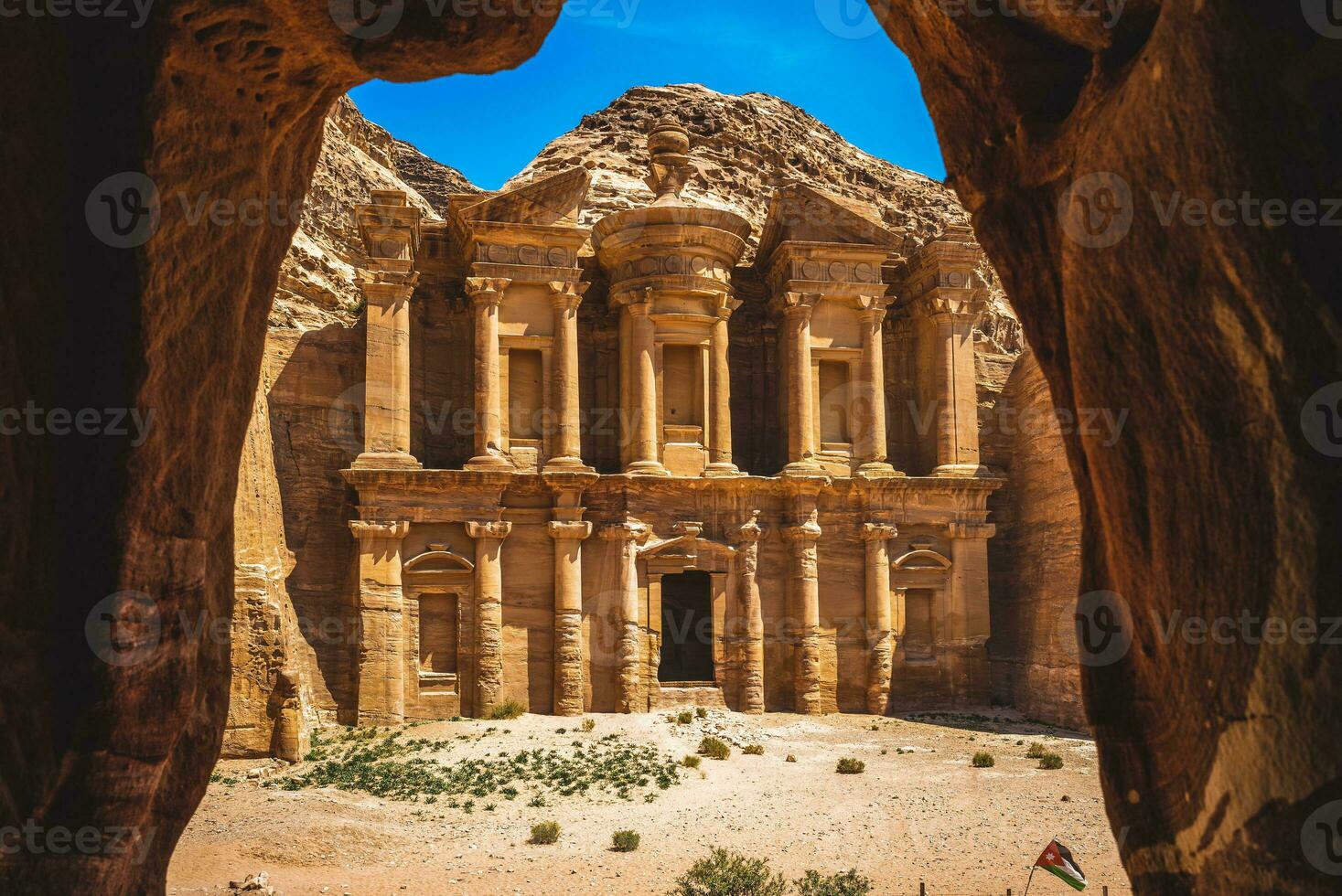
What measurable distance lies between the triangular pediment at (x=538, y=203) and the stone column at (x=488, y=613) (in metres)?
7.14

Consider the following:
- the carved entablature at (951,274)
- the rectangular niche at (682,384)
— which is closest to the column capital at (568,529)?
the rectangular niche at (682,384)

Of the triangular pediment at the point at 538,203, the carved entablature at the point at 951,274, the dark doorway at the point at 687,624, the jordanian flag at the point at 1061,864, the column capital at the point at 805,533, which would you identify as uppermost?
the triangular pediment at the point at 538,203

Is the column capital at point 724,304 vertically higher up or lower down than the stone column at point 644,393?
higher up

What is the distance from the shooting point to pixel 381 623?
74.0 feet

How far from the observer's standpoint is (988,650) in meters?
28.0

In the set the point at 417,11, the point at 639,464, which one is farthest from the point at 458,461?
the point at 417,11

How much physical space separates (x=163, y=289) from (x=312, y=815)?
475 inches

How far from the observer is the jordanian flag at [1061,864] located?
980cm

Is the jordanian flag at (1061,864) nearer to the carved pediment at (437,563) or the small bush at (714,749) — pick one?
the small bush at (714,749)

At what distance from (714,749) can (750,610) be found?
198 inches

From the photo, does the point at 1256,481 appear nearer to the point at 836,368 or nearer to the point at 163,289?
the point at 163,289

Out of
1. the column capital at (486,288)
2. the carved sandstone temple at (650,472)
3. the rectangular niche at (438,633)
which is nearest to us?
the rectangular niche at (438,633)

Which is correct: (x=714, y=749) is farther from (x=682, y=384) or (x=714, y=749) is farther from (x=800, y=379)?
(x=800, y=379)

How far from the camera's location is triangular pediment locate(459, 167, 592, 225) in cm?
2423
